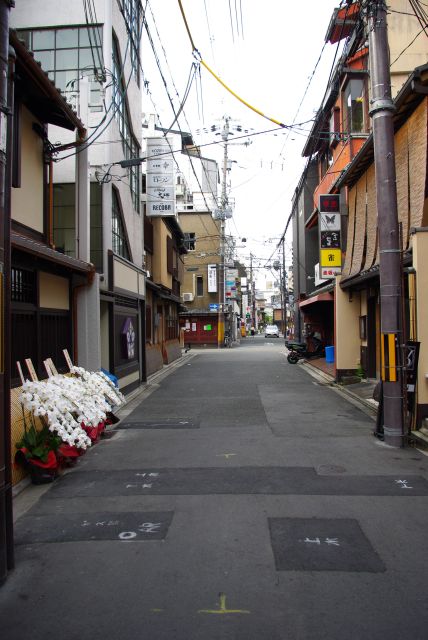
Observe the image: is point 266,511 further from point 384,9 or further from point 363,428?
point 384,9

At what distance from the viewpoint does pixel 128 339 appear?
49.0 ft

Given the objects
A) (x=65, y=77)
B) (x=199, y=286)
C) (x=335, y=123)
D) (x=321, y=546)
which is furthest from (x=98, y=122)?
(x=199, y=286)

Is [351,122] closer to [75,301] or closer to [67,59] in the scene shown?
[67,59]

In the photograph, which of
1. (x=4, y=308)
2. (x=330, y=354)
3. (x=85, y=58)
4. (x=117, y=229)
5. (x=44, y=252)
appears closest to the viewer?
(x=4, y=308)

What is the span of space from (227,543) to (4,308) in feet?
9.15

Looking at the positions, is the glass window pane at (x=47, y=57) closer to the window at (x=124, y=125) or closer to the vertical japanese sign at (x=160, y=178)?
the window at (x=124, y=125)

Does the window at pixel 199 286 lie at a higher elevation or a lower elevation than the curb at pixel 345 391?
higher

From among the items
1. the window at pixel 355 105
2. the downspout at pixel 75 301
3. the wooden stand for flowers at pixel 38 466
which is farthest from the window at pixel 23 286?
the window at pixel 355 105

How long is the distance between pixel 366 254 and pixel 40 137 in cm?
830

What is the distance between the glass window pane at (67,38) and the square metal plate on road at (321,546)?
13.3m

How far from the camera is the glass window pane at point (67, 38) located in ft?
44.7

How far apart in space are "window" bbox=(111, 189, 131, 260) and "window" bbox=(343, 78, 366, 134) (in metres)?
8.39

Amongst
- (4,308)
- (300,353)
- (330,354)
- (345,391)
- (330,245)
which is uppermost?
(330,245)

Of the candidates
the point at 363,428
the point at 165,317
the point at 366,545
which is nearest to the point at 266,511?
the point at 366,545
